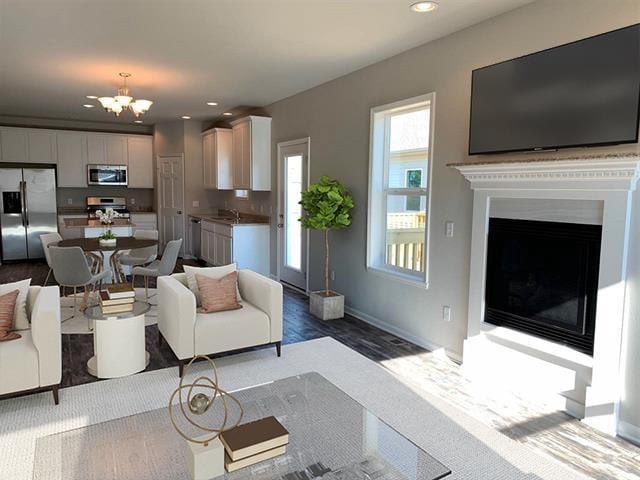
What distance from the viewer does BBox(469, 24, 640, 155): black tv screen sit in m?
2.54

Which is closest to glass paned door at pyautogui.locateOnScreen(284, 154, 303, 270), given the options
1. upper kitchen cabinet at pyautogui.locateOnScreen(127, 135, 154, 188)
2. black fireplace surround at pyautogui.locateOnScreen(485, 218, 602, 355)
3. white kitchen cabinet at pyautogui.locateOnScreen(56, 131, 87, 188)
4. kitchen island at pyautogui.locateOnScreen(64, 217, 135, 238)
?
kitchen island at pyautogui.locateOnScreen(64, 217, 135, 238)

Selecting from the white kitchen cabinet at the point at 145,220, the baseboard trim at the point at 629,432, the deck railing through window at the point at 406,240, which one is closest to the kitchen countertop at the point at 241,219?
the white kitchen cabinet at the point at 145,220

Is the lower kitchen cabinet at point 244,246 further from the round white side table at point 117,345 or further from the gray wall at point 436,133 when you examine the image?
the round white side table at point 117,345

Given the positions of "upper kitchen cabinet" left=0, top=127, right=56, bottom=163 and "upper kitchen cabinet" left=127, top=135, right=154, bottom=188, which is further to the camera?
"upper kitchen cabinet" left=127, top=135, right=154, bottom=188

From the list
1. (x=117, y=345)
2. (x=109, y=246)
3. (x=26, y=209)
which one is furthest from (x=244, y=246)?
(x=26, y=209)

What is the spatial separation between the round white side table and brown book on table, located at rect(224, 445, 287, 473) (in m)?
1.96

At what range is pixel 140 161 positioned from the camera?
9.12 meters

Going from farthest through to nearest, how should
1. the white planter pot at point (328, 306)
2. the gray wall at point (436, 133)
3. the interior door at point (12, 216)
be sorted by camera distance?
the interior door at point (12, 216) → the white planter pot at point (328, 306) → the gray wall at point (436, 133)

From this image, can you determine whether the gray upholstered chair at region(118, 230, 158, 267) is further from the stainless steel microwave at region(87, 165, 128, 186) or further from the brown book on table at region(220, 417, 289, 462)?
the brown book on table at region(220, 417, 289, 462)

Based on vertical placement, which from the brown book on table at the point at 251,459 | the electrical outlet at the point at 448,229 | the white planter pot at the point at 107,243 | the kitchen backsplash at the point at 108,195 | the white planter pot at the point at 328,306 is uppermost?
the kitchen backsplash at the point at 108,195

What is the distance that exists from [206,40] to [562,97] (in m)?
2.87

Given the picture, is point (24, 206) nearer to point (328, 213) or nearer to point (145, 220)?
point (145, 220)

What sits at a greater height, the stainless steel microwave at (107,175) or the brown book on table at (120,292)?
the stainless steel microwave at (107,175)

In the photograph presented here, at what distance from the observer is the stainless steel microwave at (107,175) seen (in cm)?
870
